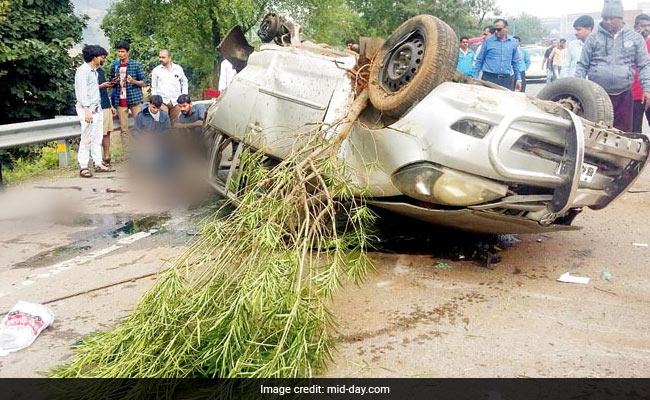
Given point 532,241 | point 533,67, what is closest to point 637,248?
point 532,241

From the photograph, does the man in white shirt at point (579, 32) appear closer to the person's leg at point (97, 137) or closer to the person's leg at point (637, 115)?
the person's leg at point (637, 115)

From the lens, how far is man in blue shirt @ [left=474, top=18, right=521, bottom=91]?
30.5 ft

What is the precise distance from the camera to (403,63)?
443cm

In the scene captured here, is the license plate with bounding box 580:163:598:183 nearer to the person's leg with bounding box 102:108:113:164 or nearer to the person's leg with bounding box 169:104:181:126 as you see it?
the person's leg with bounding box 169:104:181:126

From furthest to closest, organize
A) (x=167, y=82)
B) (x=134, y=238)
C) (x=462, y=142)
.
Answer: (x=167, y=82) < (x=134, y=238) < (x=462, y=142)

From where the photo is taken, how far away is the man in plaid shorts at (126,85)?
9.84 m

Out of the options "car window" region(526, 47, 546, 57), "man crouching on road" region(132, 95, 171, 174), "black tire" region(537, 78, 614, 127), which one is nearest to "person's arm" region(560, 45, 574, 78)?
"black tire" region(537, 78, 614, 127)

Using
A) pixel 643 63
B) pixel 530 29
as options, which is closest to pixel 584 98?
pixel 643 63

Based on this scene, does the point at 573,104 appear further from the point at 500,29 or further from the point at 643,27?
the point at 643,27

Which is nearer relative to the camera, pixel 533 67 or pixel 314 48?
pixel 314 48

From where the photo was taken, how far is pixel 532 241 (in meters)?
5.39

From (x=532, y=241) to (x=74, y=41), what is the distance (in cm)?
1093

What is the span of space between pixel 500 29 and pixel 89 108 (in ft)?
19.1

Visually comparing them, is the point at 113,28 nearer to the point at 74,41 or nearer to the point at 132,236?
the point at 74,41
